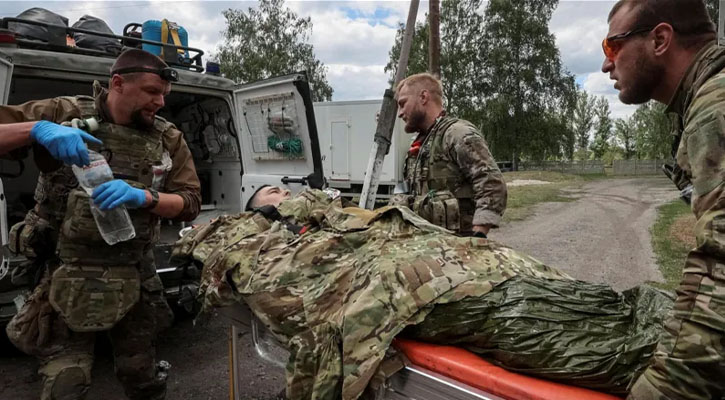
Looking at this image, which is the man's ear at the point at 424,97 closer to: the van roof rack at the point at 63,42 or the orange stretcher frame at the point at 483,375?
the orange stretcher frame at the point at 483,375

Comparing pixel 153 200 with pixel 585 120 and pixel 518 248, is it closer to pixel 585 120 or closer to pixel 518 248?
pixel 518 248

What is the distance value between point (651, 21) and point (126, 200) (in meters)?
2.01

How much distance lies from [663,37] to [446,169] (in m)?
1.65

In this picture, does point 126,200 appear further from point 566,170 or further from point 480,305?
point 566,170

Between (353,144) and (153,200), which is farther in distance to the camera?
(353,144)

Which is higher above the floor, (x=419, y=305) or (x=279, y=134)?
(x=279, y=134)

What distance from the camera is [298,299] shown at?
1.86 meters

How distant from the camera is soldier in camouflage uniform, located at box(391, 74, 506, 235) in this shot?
8.55ft

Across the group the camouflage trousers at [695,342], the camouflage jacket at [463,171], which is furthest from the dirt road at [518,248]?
the camouflage trousers at [695,342]

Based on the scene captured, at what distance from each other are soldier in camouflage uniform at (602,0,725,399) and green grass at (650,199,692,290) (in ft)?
11.3

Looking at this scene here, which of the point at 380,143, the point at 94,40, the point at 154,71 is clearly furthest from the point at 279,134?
the point at 154,71

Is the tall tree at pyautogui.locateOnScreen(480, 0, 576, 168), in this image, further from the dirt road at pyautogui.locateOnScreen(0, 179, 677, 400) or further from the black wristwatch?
the black wristwatch

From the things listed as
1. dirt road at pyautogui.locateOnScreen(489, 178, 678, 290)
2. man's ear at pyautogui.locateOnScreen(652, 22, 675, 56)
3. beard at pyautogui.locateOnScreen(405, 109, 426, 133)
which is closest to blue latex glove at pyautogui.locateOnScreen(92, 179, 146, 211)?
beard at pyautogui.locateOnScreen(405, 109, 426, 133)

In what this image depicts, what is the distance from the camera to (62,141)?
1.86m
